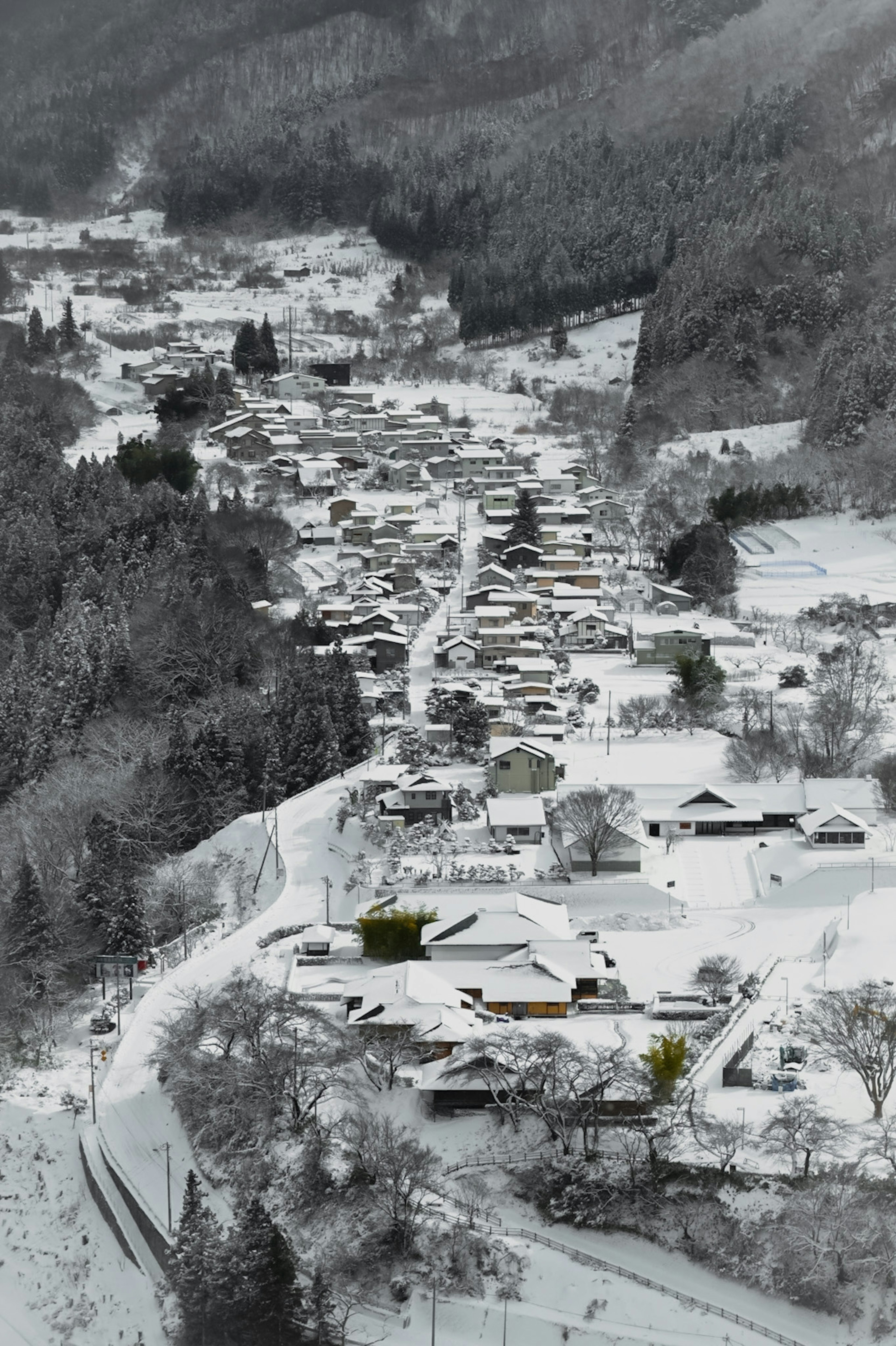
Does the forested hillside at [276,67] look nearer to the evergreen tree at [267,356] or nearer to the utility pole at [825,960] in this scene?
the evergreen tree at [267,356]

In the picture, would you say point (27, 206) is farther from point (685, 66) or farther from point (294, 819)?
point (294, 819)

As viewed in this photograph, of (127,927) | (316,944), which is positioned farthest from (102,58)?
(316,944)

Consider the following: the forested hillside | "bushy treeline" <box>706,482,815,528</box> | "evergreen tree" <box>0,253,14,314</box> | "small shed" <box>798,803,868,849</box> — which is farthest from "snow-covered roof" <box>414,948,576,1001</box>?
the forested hillside

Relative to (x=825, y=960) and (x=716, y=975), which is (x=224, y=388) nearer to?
(x=825, y=960)

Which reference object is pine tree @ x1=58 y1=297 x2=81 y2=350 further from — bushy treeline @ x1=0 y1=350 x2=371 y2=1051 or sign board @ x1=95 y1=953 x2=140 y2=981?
sign board @ x1=95 y1=953 x2=140 y2=981

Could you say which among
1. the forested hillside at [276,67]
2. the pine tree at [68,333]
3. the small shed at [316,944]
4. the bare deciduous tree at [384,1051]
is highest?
the forested hillside at [276,67]

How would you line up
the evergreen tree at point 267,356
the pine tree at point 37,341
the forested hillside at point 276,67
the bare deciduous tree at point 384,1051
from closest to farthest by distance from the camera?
the bare deciduous tree at point 384,1051
the pine tree at point 37,341
the evergreen tree at point 267,356
the forested hillside at point 276,67

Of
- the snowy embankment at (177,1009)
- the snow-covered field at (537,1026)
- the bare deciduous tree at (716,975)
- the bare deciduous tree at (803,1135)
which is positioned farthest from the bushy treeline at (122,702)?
the bare deciduous tree at (803,1135)
